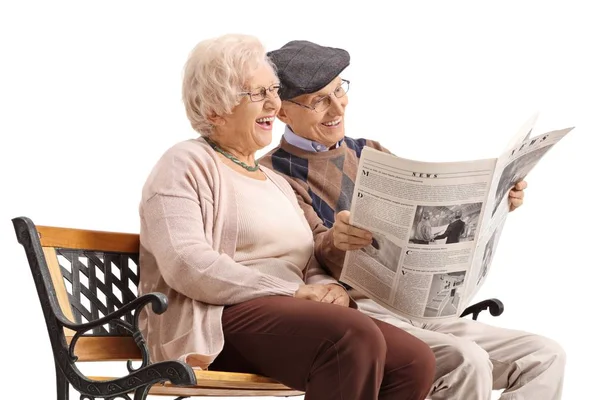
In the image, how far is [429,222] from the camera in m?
3.51

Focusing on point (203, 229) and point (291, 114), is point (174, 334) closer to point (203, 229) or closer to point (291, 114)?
point (203, 229)

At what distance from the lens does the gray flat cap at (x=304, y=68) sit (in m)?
4.15

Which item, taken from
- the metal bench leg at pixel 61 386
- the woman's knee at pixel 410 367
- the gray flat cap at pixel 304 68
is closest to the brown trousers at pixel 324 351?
the woman's knee at pixel 410 367

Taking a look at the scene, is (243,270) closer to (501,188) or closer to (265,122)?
(265,122)

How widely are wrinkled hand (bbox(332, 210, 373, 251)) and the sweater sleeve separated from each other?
29 centimetres

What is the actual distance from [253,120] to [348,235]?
0.51 m

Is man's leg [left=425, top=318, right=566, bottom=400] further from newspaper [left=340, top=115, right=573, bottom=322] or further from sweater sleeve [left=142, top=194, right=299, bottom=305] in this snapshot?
sweater sleeve [left=142, top=194, right=299, bottom=305]

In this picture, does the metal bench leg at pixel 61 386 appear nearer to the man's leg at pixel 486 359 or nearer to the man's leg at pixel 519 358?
the man's leg at pixel 486 359

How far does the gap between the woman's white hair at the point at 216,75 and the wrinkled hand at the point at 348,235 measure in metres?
0.53

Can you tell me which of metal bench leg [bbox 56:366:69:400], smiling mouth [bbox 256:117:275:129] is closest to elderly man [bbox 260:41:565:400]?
smiling mouth [bbox 256:117:275:129]

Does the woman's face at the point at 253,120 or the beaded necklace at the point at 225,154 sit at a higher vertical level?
the woman's face at the point at 253,120

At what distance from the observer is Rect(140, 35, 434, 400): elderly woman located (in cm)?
339

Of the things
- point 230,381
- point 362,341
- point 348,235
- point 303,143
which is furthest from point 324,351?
point 303,143

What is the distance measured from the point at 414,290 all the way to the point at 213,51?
103 centimetres
